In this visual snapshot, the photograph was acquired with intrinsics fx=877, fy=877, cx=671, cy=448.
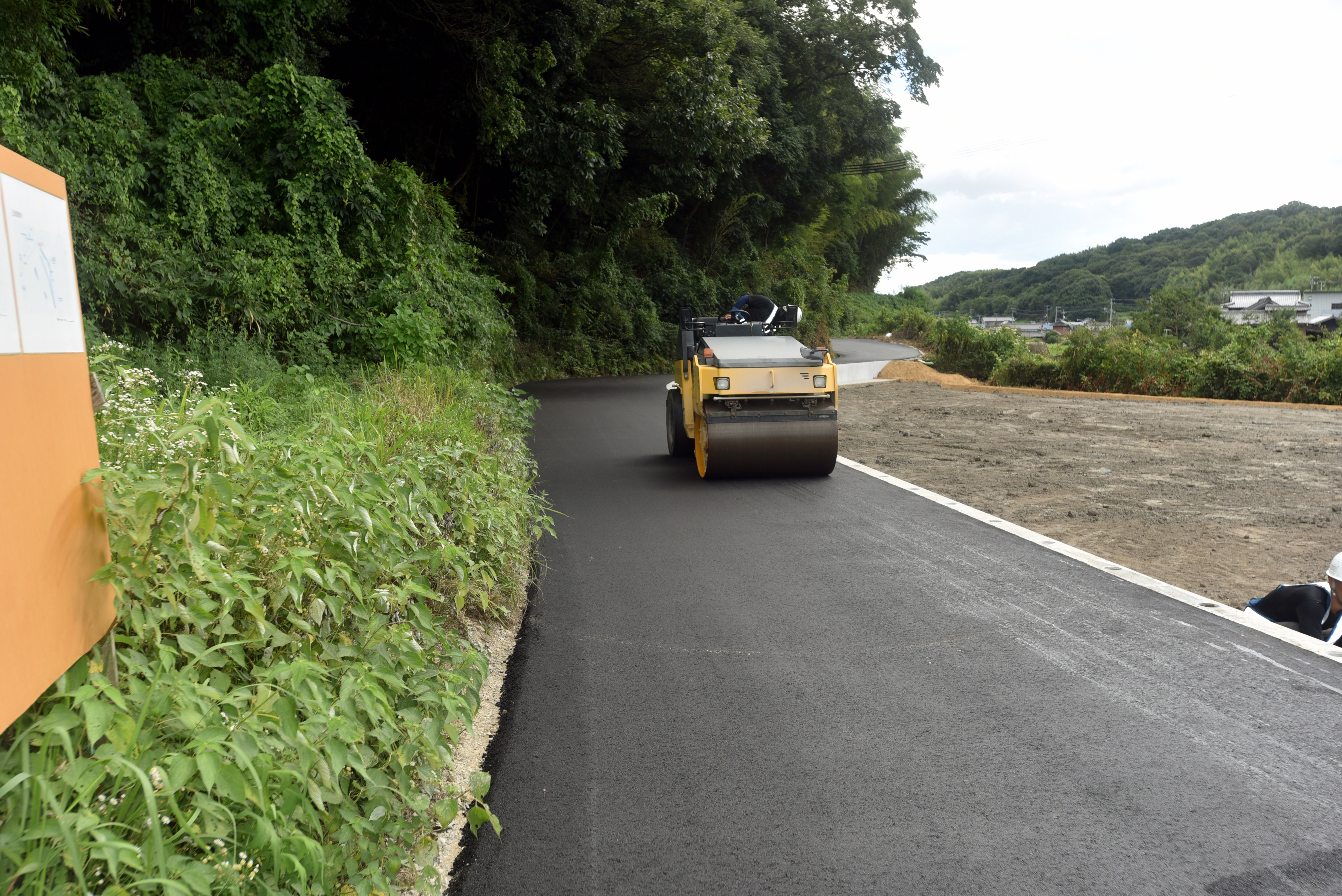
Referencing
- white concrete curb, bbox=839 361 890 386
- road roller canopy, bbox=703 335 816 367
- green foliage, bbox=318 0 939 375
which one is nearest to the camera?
road roller canopy, bbox=703 335 816 367

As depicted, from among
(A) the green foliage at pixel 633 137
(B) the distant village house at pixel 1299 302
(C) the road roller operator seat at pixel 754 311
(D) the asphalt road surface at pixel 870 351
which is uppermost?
(A) the green foliage at pixel 633 137

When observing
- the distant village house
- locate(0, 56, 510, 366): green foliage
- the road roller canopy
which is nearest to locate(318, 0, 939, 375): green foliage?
locate(0, 56, 510, 366): green foliage

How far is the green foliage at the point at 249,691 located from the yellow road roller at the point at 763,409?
18.0 ft

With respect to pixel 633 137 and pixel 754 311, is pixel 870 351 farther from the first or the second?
pixel 754 311

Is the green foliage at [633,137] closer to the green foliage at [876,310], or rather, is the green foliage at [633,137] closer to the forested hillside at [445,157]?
the forested hillside at [445,157]

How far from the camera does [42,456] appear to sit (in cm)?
205

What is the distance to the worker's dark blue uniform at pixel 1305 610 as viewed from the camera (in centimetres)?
511

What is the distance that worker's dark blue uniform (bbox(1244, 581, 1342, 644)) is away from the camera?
16.8ft

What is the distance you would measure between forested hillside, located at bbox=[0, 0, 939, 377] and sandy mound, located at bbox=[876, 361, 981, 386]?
7859 mm

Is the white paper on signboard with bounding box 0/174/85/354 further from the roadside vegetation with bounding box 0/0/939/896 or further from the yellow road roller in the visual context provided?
the yellow road roller

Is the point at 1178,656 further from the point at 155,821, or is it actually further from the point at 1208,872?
the point at 155,821

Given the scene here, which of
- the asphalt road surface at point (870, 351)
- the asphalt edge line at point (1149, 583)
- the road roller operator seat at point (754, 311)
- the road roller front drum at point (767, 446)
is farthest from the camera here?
the asphalt road surface at point (870, 351)

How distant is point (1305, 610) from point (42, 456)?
6256 millimetres

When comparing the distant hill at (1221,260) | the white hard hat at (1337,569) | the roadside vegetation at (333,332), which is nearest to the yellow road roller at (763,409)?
the roadside vegetation at (333,332)
